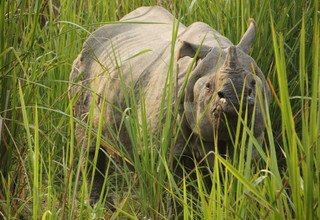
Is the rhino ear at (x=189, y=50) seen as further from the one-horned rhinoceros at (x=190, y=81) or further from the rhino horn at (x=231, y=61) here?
the rhino horn at (x=231, y=61)

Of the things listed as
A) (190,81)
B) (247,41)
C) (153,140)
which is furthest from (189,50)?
(153,140)

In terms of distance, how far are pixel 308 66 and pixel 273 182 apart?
2.74 meters

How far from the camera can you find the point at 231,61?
14.7 feet

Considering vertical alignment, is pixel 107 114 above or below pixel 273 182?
below

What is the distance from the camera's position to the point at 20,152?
4.02m

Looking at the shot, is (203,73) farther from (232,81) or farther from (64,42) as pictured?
(64,42)

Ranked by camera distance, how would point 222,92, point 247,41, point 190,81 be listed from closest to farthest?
point 222,92, point 190,81, point 247,41

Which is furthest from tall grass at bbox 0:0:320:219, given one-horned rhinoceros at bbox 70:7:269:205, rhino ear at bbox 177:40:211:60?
rhino ear at bbox 177:40:211:60

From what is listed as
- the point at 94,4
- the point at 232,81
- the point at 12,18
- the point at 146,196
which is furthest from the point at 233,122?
the point at 94,4

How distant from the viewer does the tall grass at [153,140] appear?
9.26 ft

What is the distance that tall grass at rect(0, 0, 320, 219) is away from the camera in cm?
282

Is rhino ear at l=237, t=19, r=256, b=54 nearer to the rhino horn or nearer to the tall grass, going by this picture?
the tall grass

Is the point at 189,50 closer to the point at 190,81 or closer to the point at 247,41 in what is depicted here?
the point at 190,81

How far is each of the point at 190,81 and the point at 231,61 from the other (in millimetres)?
343
